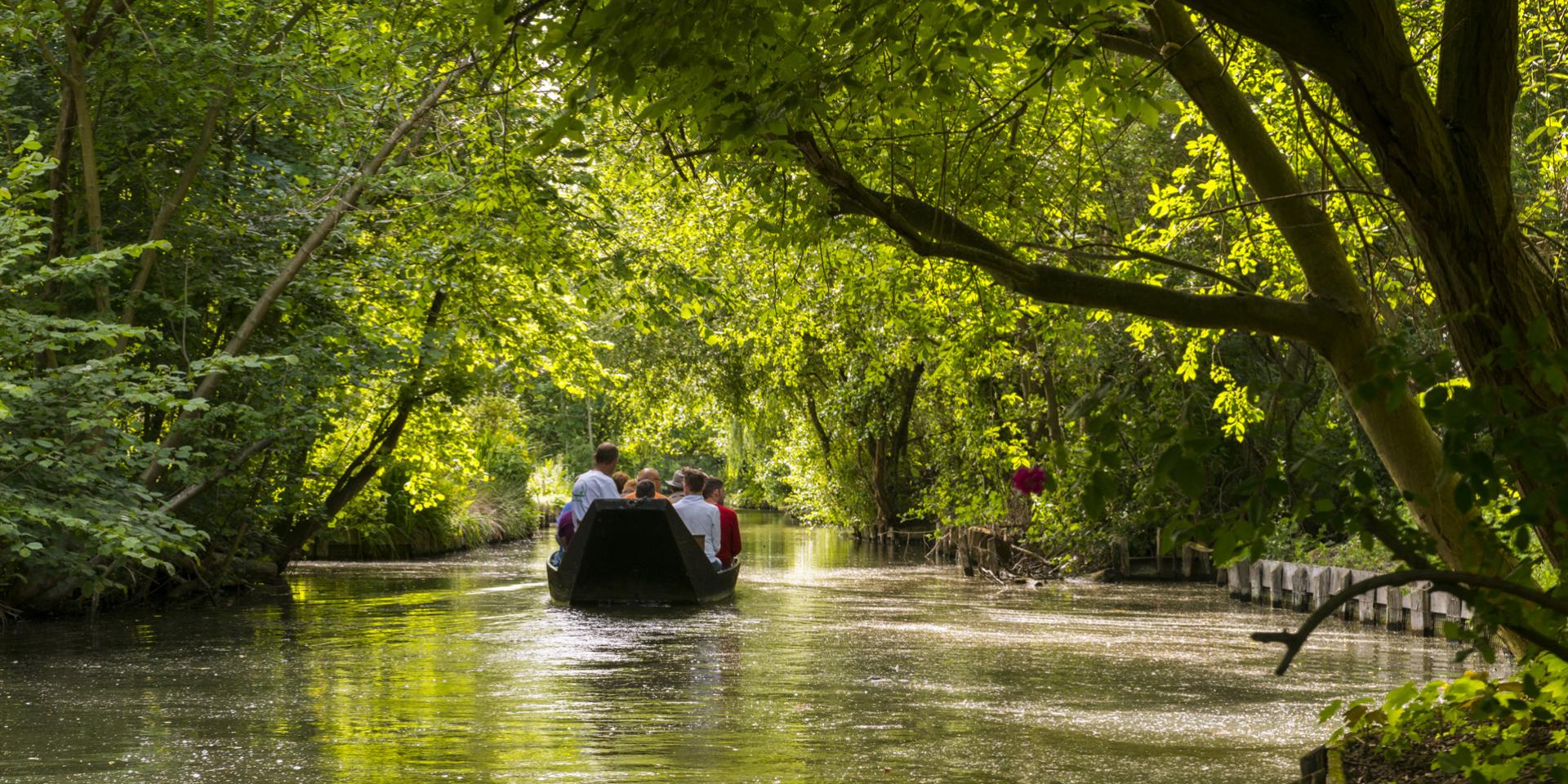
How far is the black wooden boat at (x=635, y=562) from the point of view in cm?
1600

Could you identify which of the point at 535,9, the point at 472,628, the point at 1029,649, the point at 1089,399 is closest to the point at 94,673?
the point at 472,628

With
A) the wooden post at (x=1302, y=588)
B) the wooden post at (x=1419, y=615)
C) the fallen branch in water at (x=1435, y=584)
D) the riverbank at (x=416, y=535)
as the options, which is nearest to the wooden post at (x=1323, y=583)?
the wooden post at (x=1302, y=588)

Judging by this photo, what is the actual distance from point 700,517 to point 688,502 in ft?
0.72

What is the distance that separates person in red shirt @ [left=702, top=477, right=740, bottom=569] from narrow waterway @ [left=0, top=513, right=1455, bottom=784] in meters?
0.86

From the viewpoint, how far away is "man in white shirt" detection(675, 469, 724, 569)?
17686 millimetres

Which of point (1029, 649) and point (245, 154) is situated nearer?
point (1029, 649)

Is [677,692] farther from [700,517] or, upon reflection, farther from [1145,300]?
[700,517]

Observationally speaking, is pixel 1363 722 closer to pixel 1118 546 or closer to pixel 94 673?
pixel 94 673

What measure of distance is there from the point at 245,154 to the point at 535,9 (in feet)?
36.7

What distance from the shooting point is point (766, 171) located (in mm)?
7523

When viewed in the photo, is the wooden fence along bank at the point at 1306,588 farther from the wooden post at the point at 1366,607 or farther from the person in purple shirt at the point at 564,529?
the person in purple shirt at the point at 564,529

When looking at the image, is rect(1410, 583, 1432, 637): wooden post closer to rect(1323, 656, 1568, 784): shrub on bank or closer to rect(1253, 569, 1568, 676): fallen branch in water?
rect(1323, 656, 1568, 784): shrub on bank

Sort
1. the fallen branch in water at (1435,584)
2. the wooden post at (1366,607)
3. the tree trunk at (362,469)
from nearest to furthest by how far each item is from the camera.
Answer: the fallen branch in water at (1435,584)
the wooden post at (1366,607)
the tree trunk at (362,469)

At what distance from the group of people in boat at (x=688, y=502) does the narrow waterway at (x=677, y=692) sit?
832mm
